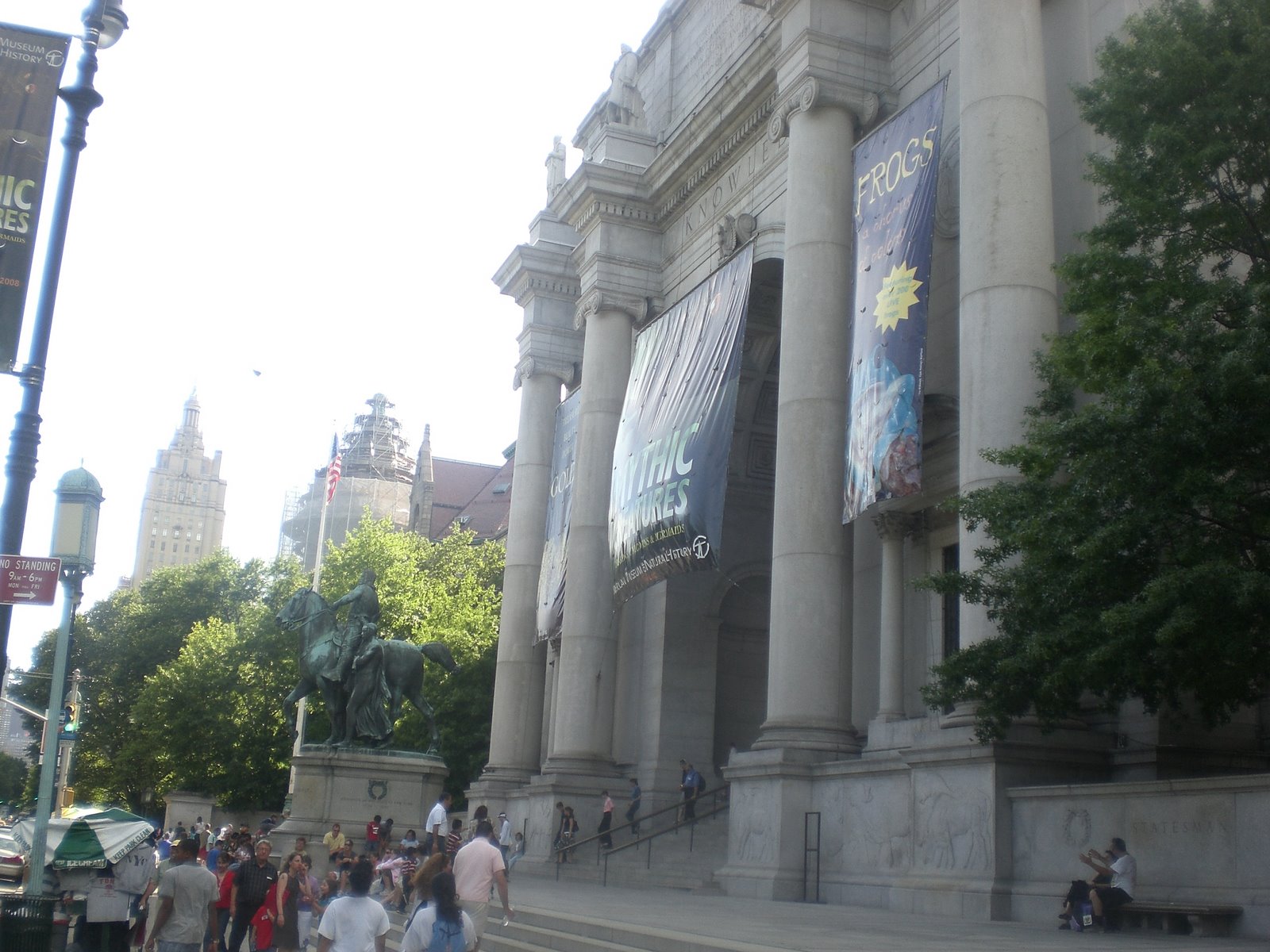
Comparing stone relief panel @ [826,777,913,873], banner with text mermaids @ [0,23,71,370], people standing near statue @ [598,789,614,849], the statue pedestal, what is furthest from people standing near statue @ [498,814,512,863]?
banner with text mermaids @ [0,23,71,370]

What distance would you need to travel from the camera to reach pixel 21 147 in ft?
36.9

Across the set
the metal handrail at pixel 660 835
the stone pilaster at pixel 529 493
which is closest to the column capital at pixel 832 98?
→ the metal handrail at pixel 660 835

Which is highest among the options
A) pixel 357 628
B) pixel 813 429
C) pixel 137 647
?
pixel 813 429

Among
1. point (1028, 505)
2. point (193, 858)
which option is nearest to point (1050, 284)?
point (1028, 505)

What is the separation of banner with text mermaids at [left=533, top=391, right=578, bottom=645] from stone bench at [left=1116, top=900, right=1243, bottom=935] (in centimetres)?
2101

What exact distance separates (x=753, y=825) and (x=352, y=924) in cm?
Result: 1415

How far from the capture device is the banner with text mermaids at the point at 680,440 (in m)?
25.9

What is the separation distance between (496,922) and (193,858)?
22.9ft

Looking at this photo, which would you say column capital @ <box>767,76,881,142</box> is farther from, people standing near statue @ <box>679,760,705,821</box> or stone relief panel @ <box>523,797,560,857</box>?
stone relief panel @ <box>523,797,560,857</box>

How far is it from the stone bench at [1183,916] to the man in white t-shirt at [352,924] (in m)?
8.22

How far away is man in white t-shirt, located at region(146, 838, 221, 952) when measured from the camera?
36.9ft

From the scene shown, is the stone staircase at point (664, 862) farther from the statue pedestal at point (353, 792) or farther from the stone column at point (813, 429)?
the stone column at point (813, 429)

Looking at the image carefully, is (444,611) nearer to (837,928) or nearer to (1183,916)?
(837,928)

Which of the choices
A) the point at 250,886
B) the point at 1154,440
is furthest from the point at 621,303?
the point at 250,886
